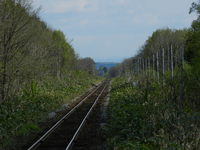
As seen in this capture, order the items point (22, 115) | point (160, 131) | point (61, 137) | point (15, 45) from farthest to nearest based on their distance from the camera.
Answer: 1. point (15, 45)
2. point (22, 115)
3. point (61, 137)
4. point (160, 131)

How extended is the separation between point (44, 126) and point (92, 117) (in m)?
3.79

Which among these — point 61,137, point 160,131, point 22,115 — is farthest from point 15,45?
point 160,131

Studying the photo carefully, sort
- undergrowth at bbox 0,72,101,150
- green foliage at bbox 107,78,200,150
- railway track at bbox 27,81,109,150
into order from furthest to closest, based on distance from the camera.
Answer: undergrowth at bbox 0,72,101,150
railway track at bbox 27,81,109,150
green foliage at bbox 107,78,200,150

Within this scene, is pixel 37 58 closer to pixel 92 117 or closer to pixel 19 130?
pixel 92 117

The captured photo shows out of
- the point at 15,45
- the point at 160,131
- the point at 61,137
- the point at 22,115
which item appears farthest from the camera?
the point at 15,45

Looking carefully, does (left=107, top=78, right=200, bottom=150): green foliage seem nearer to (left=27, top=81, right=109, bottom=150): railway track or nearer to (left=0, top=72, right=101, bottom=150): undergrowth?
(left=27, top=81, right=109, bottom=150): railway track

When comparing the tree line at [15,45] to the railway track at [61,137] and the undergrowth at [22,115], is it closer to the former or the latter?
the undergrowth at [22,115]

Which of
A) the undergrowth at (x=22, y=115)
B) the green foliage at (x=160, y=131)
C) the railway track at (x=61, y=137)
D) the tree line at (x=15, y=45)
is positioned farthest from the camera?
the tree line at (x=15, y=45)

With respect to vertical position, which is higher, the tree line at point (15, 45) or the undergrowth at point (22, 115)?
the tree line at point (15, 45)

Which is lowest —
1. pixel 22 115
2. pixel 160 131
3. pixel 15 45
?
pixel 22 115

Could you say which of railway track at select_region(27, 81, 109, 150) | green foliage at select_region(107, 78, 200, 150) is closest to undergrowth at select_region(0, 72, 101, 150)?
railway track at select_region(27, 81, 109, 150)

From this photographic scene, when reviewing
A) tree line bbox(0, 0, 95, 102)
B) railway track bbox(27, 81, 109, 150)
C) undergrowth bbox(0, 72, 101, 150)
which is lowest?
railway track bbox(27, 81, 109, 150)

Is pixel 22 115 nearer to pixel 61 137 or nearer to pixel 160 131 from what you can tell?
pixel 61 137

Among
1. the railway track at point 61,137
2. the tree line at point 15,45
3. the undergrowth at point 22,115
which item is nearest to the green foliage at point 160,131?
the railway track at point 61,137
